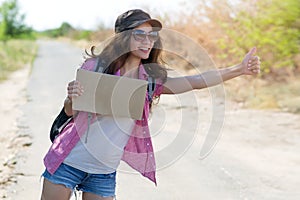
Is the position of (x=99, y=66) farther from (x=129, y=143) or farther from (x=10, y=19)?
(x=10, y=19)

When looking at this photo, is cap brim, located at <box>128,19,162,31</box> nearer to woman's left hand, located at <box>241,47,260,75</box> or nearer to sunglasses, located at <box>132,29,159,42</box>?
sunglasses, located at <box>132,29,159,42</box>

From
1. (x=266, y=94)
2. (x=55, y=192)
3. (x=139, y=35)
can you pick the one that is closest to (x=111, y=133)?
(x=55, y=192)

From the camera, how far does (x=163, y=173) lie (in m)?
5.30

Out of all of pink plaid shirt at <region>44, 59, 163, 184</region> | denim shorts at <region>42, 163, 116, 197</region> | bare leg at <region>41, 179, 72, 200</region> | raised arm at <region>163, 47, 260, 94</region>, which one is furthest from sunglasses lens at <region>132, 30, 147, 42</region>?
bare leg at <region>41, 179, 72, 200</region>

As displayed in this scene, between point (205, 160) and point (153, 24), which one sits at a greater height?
point (153, 24)

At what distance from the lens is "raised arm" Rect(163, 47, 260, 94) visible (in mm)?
2551

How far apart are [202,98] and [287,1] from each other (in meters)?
2.88

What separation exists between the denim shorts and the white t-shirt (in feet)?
0.11

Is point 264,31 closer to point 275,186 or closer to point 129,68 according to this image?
point 275,186

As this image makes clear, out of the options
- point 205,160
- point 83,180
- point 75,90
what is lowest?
point 205,160

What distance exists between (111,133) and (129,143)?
136 millimetres

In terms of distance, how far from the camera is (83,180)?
7.98ft

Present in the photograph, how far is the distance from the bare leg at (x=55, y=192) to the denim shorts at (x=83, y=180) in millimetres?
19

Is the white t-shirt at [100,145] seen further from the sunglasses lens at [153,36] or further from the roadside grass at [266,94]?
the roadside grass at [266,94]
